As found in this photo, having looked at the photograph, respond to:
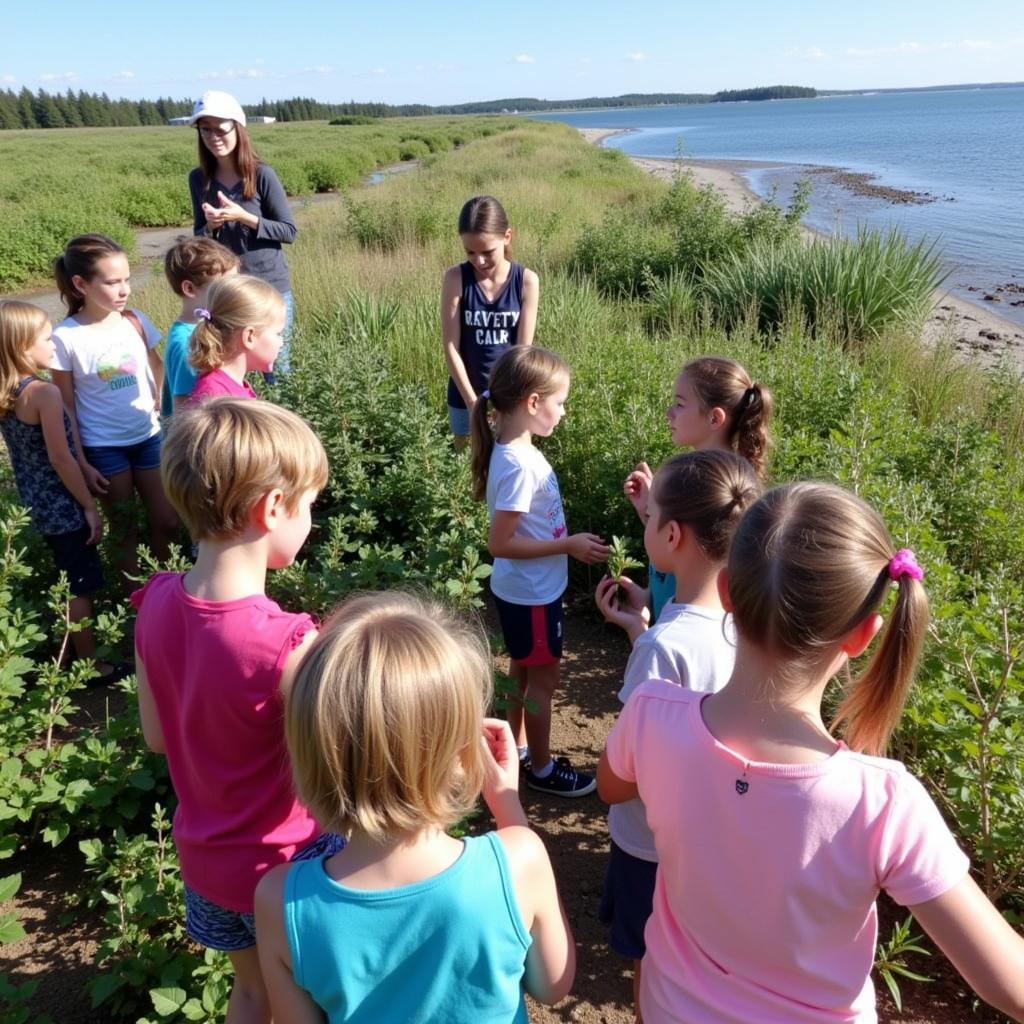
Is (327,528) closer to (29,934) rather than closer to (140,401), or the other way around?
(140,401)

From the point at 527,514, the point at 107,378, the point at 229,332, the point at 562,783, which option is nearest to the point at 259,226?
the point at 107,378

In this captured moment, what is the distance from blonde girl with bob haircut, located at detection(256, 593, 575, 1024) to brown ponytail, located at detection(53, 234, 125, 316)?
131 inches

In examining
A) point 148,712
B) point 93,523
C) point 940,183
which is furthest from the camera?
point 940,183

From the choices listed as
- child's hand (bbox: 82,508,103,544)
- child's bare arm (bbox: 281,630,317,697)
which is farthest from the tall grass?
child's bare arm (bbox: 281,630,317,697)

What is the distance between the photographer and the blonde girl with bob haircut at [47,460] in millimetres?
3463

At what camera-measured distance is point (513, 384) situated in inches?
112

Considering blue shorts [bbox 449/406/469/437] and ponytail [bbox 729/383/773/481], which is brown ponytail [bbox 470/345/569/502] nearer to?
ponytail [bbox 729/383/773/481]

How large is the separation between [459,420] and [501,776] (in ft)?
12.0

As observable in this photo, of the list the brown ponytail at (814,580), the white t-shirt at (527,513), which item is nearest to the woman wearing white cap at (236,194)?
the white t-shirt at (527,513)

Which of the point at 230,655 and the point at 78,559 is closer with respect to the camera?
the point at 230,655

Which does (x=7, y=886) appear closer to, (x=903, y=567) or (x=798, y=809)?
(x=798, y=809)

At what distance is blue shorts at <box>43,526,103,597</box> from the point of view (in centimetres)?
380

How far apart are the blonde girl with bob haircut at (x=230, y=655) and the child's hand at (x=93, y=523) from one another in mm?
2170

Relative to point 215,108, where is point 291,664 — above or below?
below
